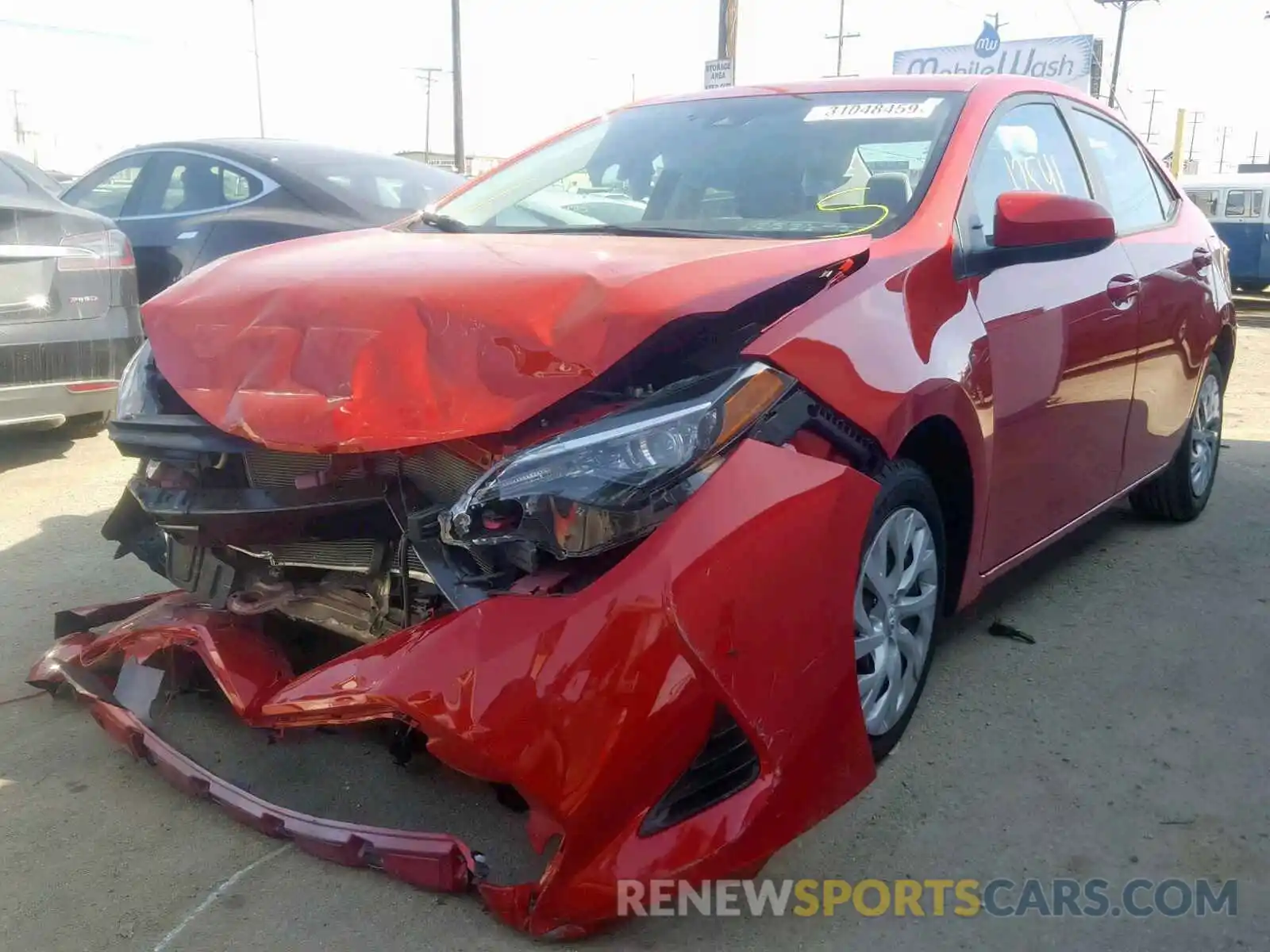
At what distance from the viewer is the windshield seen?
3.00 meters

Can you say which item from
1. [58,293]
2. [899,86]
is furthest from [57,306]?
[899,86]

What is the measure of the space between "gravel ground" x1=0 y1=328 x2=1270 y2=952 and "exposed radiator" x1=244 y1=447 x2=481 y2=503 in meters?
0.75

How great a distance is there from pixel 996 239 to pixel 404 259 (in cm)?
150

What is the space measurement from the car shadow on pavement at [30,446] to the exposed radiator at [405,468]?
12.4ft

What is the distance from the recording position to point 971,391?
274cm

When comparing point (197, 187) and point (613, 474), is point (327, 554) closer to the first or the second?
point (613, 474)

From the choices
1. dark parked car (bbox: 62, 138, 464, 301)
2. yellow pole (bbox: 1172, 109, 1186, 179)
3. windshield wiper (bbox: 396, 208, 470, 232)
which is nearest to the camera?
windshield wiper (bbox: 396, 208, 470, 232)

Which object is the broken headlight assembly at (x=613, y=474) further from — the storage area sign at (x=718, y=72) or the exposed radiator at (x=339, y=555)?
the storage area sign at (x=718, y=72)

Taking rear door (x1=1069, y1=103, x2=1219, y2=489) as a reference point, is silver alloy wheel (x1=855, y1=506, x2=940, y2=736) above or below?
below

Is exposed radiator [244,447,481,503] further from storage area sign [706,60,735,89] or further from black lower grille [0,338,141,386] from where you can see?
storage area sign [706,60,735,89]

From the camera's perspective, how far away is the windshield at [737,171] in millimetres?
2996

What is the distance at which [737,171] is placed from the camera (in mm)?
3295

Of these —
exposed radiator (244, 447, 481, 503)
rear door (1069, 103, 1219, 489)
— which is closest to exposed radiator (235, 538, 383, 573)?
exposed radiator (244, 447, 481, 503)

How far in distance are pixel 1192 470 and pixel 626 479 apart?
3623 millimetres
